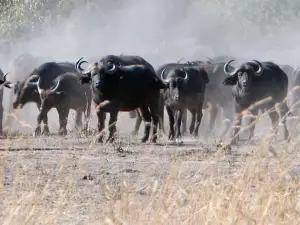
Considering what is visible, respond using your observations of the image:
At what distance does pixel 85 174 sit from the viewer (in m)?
11.7

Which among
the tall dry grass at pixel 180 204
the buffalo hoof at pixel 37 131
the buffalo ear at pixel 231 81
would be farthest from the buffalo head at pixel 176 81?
the tall dry grass at pixel 180 204

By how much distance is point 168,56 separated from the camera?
44.4 m

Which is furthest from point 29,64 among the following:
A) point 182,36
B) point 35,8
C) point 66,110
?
point 182,36

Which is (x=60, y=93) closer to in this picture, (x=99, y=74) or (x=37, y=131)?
(x=37, y=131)

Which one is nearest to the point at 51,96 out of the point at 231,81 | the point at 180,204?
the point at 231,81

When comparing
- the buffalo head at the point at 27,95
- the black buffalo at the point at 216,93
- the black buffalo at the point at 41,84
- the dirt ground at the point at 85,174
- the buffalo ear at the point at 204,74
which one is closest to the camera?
the dirt ground at the point at 85,174

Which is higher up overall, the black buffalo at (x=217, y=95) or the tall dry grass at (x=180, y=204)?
the black buffalo at (x=217, y=95)

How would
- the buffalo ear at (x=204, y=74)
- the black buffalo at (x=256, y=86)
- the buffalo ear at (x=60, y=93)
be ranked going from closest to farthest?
the black buffalo at (x=256, y=86) < the buffalo ear at (x=60, y=93) < the buffalo ear at (x=204, y=74)

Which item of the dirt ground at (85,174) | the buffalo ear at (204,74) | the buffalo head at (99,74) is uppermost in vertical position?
the buffalo ear at (204,74)

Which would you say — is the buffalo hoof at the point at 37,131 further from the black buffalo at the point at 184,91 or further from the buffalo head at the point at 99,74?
the black buffalo at the point at 184,91

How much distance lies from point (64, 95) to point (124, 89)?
382cm

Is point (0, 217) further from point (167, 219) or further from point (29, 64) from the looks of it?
point (29, 64)

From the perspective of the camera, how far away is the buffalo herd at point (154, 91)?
736 inches

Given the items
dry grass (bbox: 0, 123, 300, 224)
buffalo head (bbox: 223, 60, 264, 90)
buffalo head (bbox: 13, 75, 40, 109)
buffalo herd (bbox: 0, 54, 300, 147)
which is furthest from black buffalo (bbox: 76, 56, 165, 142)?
dry grass (bbox: 0, 123, 300, 224)
